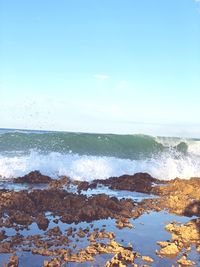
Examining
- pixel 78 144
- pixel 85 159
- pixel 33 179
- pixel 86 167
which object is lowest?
pixel 33 179

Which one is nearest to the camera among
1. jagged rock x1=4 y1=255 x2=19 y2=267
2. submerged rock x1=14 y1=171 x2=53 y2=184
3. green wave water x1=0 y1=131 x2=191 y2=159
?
jagged rock x1=4 y1=255 x2=19 y2=267

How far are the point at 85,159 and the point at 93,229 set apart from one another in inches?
369

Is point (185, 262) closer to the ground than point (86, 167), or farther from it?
closer to the ground

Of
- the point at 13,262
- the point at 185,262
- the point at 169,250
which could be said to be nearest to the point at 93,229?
the point at 169,250

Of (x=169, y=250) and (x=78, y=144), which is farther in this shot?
(x=78, y=144)

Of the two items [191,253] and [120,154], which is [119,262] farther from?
[120,154]

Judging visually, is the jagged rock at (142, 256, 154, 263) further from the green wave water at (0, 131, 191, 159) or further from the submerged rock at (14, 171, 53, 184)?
the green wave water at (0, 131, 191, 159)

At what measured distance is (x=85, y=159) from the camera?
17156 mm

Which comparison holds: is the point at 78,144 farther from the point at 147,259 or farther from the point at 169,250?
the point at 147,259

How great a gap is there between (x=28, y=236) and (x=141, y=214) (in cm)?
311

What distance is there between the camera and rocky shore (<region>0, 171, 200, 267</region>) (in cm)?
617

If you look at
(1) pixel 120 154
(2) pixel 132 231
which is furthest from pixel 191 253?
(1) pixel 120 154

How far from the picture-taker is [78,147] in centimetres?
2741

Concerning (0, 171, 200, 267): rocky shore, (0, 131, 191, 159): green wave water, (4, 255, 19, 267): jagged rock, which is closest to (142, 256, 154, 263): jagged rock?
(0, 171, 200, 267): rocky shore
